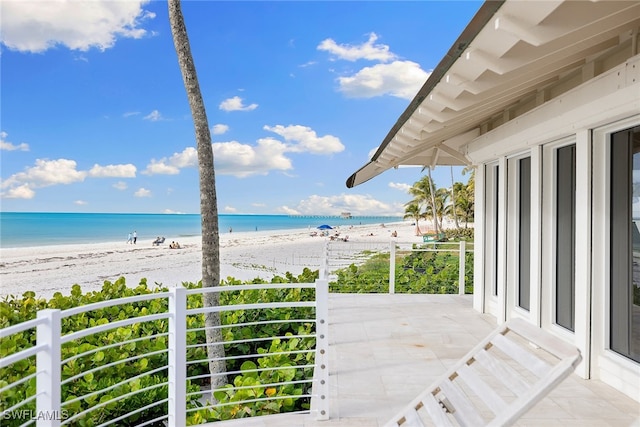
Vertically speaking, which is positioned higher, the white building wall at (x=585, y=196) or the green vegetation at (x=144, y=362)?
the white building wall at (x=585, y=196)

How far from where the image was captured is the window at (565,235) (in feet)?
15.4

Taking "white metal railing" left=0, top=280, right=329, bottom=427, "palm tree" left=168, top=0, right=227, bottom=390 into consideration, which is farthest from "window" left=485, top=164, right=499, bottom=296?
"palm tree" left=168, top=0, right=227, bottom=390

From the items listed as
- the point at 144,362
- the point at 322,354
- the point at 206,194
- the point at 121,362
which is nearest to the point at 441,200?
the point at 206,194

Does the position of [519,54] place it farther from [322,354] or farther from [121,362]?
[121,362]

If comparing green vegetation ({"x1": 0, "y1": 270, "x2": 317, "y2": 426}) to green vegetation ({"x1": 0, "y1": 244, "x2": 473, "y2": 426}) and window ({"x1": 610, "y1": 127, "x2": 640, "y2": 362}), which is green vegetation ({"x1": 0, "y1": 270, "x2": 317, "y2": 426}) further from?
window ({"x1": 610, "y1": 127, "x2": 640, "y2": 362})

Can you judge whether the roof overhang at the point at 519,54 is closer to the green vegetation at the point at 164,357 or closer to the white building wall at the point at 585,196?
the white building wall at the point at 585,196

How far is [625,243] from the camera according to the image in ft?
12.8

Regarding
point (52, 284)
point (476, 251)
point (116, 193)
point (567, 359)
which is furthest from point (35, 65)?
point (567, 359)

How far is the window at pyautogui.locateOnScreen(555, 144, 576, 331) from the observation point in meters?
4.70

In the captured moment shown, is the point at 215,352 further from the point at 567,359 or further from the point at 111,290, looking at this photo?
the point at 567,359

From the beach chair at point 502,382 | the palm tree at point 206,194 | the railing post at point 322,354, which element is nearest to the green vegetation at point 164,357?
the railing post at point 322,354

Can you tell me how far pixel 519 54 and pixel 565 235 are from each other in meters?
2.74

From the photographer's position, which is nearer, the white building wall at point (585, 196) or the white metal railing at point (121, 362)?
the white metal railing at point (121, 362)

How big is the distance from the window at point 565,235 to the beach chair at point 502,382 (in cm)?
193
